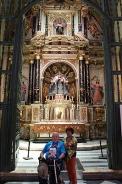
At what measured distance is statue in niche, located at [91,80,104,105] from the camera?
1700cm

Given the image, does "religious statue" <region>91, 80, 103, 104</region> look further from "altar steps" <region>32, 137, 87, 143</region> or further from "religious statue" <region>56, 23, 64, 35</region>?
"religious statue" <region>56, 23, 64, 35</region>

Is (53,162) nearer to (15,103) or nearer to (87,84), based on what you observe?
(15,103)

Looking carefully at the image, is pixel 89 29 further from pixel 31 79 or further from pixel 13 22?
pixel 13 22

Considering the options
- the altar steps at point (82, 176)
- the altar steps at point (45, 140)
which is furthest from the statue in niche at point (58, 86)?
the altar steps at point (82, 176)

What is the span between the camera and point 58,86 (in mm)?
17125

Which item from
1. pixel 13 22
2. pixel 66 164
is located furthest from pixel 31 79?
A: pixel 66 164

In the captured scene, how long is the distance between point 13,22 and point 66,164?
13.8 feet

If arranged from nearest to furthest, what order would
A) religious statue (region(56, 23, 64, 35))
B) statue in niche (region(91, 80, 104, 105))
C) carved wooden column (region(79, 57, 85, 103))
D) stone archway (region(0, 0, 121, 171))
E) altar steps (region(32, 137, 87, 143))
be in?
stone archway (region(0, 0, 121, 171)) → altar steps (region(32, 137, 87, 143)) → carved wooden column (region(79, 57, 85, 103)) → statue in niche (region(91, 80, 104, 105)) → religious statue (region(56, 23, 64, 35))

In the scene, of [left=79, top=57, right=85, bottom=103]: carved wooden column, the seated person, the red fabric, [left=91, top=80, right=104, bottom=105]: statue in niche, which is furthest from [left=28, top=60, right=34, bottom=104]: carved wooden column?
the seated person

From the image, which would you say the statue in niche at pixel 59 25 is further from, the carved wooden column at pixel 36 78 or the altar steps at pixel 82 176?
the altar steps at pixel 82 176

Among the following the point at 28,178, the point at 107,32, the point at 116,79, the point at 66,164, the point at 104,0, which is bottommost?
the point at 28,178

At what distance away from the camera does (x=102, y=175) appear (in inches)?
232

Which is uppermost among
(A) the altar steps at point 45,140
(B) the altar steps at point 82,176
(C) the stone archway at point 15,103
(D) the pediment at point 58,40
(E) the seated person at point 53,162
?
(D) the pediment at point 58,40

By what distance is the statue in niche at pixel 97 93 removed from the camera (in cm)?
1700
